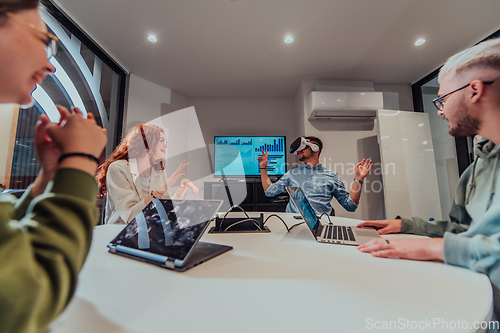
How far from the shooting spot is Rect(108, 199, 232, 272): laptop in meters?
0.54

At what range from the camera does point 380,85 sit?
354 cm

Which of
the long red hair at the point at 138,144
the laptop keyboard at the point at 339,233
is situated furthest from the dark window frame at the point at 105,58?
A: the laptop keyboard at the point at 339,233

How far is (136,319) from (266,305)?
0.22 m

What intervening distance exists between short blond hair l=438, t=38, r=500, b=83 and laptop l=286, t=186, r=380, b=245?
2.15ft

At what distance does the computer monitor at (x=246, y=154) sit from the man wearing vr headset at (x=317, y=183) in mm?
1226

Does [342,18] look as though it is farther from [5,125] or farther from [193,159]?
[193,159]

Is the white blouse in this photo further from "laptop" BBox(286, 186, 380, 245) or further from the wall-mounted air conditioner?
the wall-mounted air conditioner

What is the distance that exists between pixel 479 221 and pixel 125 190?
5.39 feet

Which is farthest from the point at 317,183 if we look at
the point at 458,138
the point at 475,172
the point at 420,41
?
the point at 458,138

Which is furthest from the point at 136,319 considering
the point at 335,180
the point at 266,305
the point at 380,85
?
the point at 380,85

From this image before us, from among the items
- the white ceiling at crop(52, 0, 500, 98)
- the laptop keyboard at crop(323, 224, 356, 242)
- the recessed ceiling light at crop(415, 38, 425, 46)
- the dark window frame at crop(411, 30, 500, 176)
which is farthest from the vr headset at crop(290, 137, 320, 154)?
the dark window frame at crop(411, 30, 500, 176)

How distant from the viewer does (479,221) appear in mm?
571

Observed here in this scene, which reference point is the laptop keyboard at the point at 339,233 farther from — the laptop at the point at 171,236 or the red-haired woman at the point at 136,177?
the red-haired woman at the point at 136,177

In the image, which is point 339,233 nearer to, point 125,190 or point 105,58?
point 125,190
